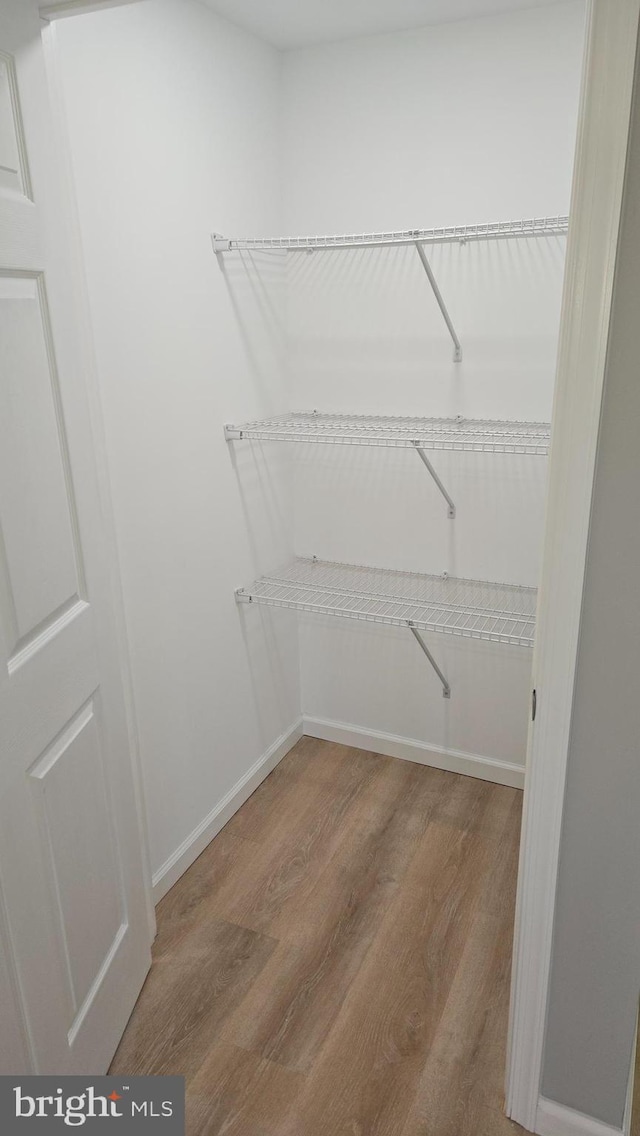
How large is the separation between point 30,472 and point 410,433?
4.21 ft

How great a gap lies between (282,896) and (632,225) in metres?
1.91

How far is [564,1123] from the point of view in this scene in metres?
1.54

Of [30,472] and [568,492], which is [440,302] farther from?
[30,472]

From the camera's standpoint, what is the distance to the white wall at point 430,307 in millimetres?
2105

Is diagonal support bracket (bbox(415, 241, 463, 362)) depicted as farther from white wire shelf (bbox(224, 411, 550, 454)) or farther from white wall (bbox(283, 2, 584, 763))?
white wire shelf (bbox(224, 411, 550, 454))

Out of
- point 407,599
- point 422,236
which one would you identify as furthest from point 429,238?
point 407,599

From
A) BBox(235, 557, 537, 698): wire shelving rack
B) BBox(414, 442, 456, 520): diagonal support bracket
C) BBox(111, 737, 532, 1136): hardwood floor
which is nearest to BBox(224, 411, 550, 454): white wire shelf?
BBox(414, 442, 456, 520): diagonal support bracket

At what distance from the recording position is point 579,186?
1.12m

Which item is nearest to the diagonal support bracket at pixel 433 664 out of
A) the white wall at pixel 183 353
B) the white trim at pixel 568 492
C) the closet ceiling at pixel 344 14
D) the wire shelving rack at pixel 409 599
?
the wire shelving rack at pixel 409 599

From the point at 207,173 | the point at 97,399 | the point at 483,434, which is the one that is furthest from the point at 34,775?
the point at 207,173

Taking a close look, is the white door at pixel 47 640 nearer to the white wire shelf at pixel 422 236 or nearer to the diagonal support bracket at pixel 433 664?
the white wire shelf at pixel 422 236

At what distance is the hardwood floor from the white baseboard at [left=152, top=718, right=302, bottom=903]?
35 mm

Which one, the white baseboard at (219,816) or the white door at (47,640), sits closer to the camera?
the white door at (47,640)

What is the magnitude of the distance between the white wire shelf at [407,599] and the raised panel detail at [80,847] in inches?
37.7
